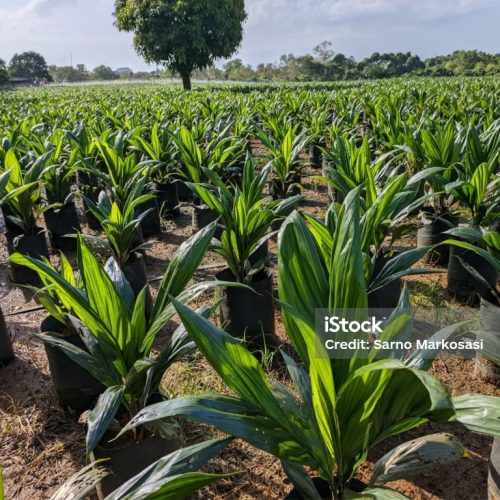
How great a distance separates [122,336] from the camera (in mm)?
1304

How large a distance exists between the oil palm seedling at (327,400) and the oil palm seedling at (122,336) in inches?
12.9

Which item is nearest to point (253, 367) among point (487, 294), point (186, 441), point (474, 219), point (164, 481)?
point (164, 481)

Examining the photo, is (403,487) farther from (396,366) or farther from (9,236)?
(9,236)

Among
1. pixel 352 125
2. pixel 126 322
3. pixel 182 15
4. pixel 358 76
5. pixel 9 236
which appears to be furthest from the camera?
pixel 358 76

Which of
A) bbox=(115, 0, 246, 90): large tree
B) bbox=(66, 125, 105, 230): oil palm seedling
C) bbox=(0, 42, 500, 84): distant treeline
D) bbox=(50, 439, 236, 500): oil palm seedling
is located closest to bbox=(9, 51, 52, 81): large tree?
bbox=(0, 42, 500, 84): distant treeline

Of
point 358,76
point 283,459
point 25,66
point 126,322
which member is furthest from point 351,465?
point 25,66

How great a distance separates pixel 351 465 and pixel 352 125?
4919 mm

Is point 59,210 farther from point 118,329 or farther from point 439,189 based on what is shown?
point 439,189

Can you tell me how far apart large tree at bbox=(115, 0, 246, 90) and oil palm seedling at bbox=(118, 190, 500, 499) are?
24352 mm

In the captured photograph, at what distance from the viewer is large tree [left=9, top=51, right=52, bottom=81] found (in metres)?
71.5

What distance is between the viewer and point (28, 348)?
235 centimetres

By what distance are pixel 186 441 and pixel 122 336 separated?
623mm

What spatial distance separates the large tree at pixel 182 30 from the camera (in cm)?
2298

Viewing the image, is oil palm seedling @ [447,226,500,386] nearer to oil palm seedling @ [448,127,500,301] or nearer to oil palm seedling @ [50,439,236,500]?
oil palm seedling @ [448,127,500,301]
